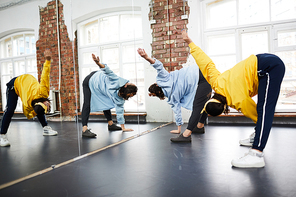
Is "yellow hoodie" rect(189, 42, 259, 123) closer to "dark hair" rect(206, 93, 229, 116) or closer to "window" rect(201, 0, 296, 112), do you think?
"dark hair" rect(206, 93, 229, 116)

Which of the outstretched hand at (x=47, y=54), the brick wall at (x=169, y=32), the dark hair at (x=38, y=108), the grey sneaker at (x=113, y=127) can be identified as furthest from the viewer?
the brick wall at (x=169, y=32)

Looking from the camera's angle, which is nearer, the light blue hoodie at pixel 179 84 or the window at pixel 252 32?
the light blue hoodie at pixel 179 84

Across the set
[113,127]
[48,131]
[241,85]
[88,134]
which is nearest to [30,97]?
[48,131]

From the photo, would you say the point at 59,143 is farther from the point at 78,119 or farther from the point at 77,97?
the point at 77,97

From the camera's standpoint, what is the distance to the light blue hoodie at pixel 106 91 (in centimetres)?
259

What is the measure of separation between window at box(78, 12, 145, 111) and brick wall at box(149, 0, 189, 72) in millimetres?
810

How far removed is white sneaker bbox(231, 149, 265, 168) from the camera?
195 centimetres

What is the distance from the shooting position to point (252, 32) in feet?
14.3

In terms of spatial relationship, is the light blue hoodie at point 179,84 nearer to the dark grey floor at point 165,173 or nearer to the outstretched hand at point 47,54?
the dark grey floor at point 165,173

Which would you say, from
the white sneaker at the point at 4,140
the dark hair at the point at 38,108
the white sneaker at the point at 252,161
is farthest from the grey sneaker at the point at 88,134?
the white sneaker at the point at 252,161

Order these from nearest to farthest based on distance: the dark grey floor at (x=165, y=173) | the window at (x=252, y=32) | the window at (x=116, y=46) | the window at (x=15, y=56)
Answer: the dark grey floor at (x=165, y=173)
the window at (x=15, y=56)
the window at (x=116, y=46)
the window at (x=252, y=32)

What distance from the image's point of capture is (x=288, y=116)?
3.90m

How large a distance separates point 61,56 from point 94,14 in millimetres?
631

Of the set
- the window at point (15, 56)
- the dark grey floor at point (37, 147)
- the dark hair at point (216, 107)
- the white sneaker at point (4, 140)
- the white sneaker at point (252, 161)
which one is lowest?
the white sneaker at point (252, 161)
